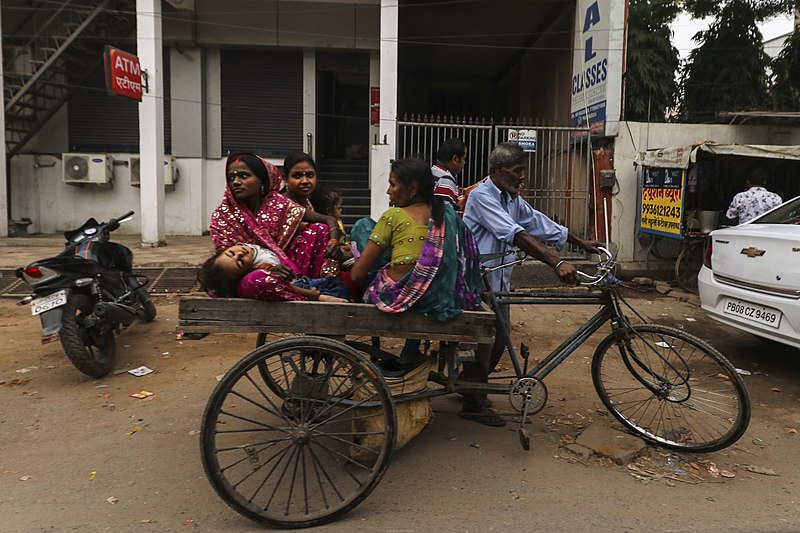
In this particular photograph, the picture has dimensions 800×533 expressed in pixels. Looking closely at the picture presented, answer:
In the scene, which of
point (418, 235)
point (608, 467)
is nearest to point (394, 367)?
point (418, 235)

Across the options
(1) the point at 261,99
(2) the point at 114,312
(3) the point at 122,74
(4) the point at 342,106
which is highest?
(4) the point at 342,106

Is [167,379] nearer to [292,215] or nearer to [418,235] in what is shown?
[292,215]

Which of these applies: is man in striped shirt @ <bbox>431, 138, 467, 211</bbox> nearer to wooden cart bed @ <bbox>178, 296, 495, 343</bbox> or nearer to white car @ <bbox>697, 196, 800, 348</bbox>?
wooden cart bed @ <bbox>178, 296, 495, 343</bbox>

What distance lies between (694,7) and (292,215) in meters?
14.0

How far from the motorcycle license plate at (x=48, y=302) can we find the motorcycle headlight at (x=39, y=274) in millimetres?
132

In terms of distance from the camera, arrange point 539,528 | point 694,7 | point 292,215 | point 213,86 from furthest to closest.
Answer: point 694,7 → point 213,86 → point 292,215 → point 539,528

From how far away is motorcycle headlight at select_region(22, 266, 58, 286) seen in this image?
13.9 ft

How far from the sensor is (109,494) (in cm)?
281

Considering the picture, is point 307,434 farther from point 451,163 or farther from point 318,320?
point 451,163

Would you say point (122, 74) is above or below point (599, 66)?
below

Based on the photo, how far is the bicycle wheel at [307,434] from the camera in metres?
2.46

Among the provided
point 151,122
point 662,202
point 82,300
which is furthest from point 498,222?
point 151,122

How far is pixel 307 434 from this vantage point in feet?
8.61

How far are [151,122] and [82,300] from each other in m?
6.23
